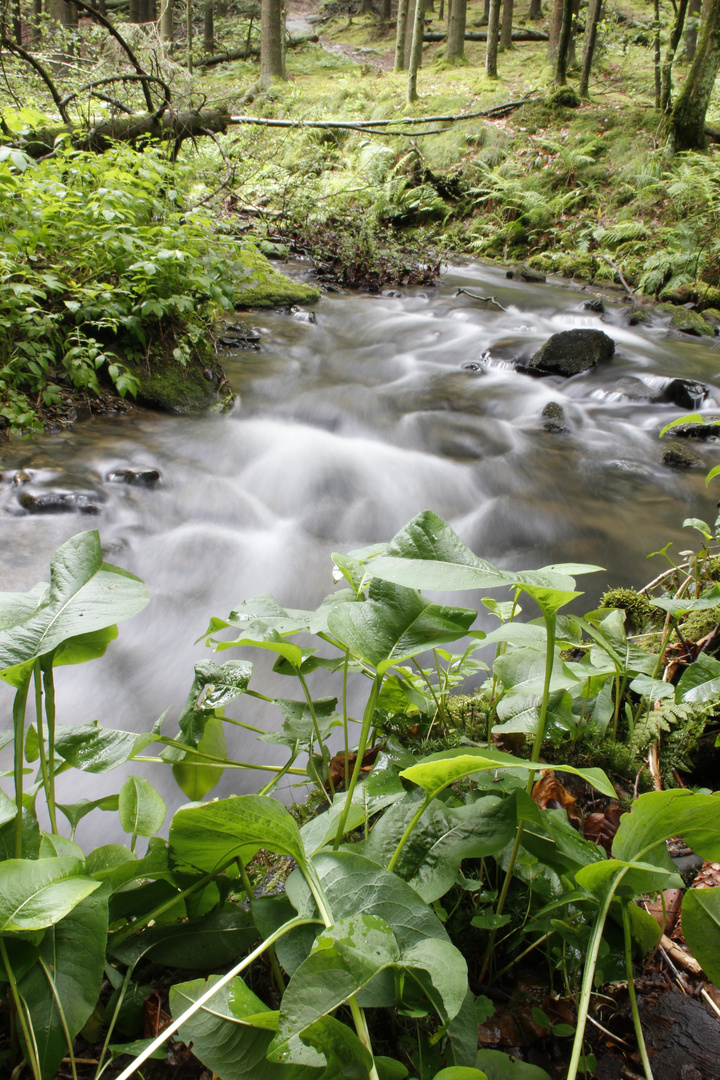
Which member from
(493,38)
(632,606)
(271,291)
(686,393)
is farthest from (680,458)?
(493,38)

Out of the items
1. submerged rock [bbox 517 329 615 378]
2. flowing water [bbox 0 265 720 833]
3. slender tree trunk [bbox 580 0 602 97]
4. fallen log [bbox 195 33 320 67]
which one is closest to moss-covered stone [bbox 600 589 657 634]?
flowing water [bbox 0 265 720 833]

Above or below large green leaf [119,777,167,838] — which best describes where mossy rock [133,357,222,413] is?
below

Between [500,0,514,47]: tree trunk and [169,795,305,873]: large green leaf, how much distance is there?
3004 cm

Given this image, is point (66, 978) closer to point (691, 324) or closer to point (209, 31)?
point (691, 324)

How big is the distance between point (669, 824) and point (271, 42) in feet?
84.1

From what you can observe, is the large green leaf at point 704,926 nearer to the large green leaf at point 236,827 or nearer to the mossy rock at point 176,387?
the large green leaf at point 236,827

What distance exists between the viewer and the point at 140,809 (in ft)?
3.81

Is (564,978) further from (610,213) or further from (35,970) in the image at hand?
(610,213)

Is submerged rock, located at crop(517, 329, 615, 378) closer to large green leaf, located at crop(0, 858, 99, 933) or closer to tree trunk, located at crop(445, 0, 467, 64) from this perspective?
large green leaf, located at crop(0, 858, 99, 933)

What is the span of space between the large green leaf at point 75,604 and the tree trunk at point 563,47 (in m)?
21.8

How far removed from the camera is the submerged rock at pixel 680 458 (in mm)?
5461

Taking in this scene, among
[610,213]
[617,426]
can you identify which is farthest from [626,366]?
[610,213]

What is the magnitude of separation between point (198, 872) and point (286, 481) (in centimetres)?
418

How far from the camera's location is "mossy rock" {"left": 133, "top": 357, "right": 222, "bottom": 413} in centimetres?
552
